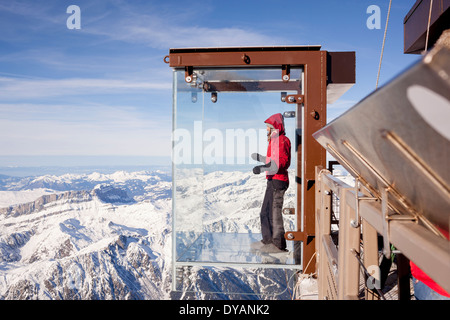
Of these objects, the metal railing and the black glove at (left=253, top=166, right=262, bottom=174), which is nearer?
the metal railing

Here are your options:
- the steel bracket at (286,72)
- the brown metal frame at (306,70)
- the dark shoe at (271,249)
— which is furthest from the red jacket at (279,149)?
the dark shoe at (271,249)

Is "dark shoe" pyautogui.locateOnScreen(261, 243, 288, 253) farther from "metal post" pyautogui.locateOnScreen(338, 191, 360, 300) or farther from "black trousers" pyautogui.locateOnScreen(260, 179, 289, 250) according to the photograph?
"metal post" pyautogui.locateOnScreen(338, 191, 360, 300)

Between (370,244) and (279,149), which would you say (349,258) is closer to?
(370,244)

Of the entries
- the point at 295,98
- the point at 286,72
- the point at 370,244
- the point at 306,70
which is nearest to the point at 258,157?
the point at 295,98

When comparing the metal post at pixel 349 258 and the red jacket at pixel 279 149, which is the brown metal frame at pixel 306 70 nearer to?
the red jacket at pixel 279 149

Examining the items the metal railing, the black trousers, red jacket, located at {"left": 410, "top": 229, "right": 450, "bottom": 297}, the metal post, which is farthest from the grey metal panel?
the black trousers
